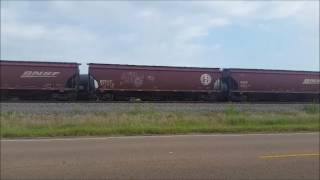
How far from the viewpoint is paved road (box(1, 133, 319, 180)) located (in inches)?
365

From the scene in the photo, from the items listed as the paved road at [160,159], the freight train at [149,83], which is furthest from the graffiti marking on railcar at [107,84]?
the paved road at [160,159]

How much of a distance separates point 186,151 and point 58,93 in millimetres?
23081

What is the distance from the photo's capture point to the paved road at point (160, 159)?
9273 millimetres

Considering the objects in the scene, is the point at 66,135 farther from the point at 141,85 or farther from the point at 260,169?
the point at 141,85

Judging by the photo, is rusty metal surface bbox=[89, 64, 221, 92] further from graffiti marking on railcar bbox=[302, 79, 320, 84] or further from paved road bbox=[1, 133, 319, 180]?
paved road bbox=[1, 133, 319, 180]

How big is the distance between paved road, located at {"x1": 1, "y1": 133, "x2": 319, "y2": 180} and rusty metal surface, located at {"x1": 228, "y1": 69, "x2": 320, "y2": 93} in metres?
24.0

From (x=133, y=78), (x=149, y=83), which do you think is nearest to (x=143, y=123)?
(x=133, y=78)

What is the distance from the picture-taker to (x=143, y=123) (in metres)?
19.9

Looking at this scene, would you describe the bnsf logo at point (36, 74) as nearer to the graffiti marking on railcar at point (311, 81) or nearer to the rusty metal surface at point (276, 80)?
the rusty metal surface at point (276, 80)

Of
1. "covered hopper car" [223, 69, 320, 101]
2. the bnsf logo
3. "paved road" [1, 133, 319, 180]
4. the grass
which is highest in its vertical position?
the bnsf logo

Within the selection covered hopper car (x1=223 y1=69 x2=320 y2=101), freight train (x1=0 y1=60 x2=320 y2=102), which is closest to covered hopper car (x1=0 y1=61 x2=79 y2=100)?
freight train (x1=0 y1=60 x2=320 y2=102)

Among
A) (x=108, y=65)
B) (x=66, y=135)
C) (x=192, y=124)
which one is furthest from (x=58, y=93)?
(x=66, y=135)

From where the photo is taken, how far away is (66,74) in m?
33.8

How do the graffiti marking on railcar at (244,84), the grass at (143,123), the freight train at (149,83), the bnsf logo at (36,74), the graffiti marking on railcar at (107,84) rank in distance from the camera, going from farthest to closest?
the graffiti marking on railcar at (244,84) < the graffiti marking on railcar at (107,84) < the freight train at (149,83) < the bnsf logo at (36,74) < the grass at (143,123)
